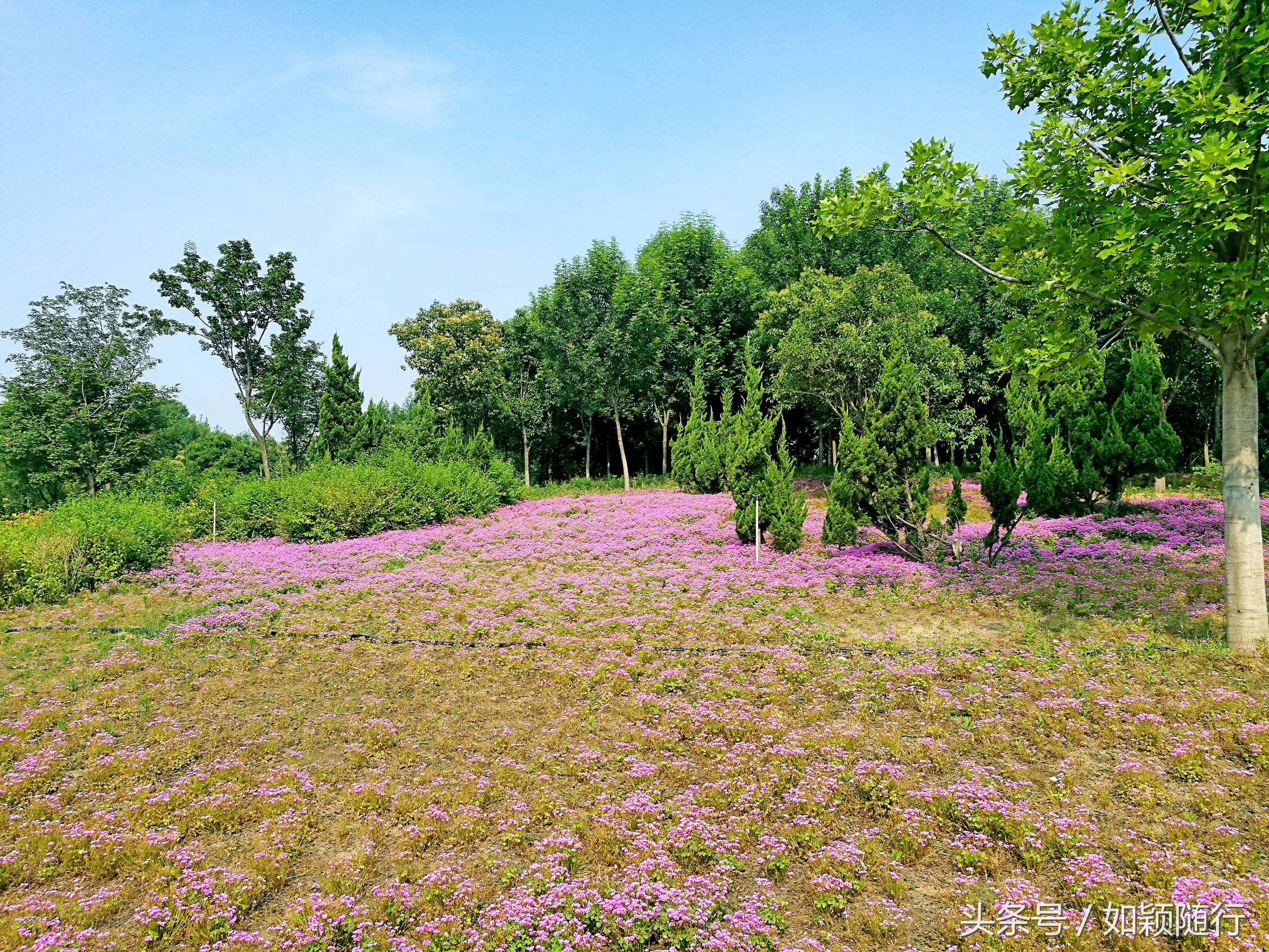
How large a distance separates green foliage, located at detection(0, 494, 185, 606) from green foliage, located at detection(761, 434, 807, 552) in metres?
16.1

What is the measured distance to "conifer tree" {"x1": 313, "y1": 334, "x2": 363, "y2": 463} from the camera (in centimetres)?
3834

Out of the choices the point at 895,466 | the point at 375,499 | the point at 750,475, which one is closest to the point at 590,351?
the point at 375,499

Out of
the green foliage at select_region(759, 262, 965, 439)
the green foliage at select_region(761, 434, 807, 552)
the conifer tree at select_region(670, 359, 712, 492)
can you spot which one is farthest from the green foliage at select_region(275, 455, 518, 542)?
the green foliage at select_region(759, 262, 965, 439)

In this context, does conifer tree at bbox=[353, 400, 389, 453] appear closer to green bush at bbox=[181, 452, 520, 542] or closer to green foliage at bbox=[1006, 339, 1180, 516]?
green bush at bbox=[181, 452, 520, 542]

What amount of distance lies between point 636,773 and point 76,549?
15556 mm

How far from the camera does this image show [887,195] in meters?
9.44

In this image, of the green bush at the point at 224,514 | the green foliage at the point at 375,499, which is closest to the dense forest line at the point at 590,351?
the green bush at the point at 224,514

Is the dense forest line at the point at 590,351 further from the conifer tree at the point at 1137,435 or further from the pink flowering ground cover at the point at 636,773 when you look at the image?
the pink flowering ground cover at the point at 636,773

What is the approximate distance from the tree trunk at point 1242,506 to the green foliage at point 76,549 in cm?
2085

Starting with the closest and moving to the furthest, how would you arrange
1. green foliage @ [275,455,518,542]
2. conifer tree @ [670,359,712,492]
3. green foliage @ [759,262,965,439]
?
green foliage @ [275,455,518,542] < green foliage @ [759,262,965,439] < conifer tree @ [670,359,712,492]

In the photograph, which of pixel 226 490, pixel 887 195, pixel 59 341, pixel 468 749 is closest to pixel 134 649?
pixel 468 749

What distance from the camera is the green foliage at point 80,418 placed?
125 feet

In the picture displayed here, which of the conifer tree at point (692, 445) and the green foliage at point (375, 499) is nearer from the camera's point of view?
the green foliage at point (375, 499)

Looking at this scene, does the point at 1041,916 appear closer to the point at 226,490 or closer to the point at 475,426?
the point at 226,490
